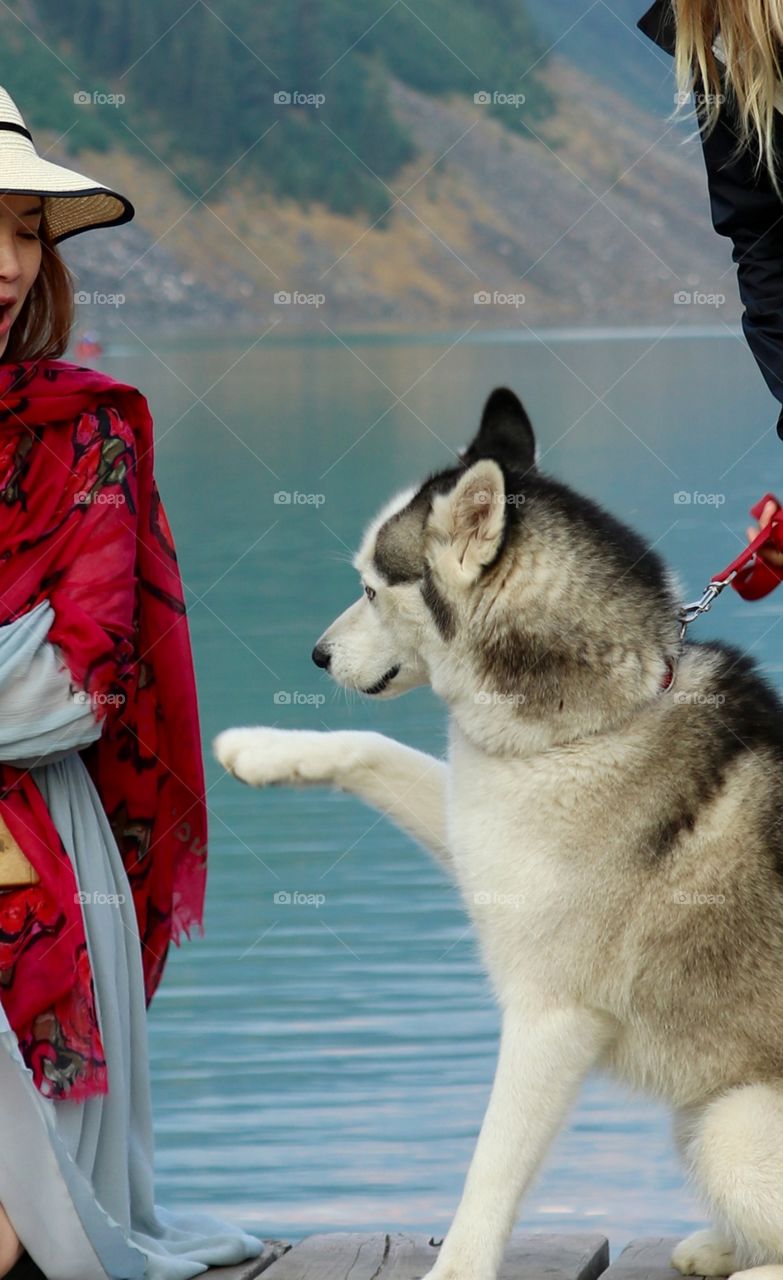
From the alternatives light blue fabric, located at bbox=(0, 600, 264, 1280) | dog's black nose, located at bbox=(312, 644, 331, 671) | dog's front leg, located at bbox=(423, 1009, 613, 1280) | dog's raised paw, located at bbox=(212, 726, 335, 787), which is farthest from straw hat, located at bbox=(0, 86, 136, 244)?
dog's front leg, located at bbox=(423, 1009, 613, 1280)

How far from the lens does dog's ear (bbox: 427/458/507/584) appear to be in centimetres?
370

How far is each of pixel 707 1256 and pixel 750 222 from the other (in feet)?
6.25

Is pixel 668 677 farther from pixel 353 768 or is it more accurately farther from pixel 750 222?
pixel 750 222

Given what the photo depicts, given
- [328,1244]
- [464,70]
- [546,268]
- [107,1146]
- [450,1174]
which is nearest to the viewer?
[107,1146]

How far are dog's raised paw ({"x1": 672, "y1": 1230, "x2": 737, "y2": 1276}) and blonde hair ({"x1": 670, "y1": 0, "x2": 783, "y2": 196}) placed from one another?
192 cm

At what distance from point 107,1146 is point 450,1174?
1.49m

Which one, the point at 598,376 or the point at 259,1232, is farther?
the point at 598,376

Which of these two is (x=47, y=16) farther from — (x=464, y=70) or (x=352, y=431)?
(x=352, y=431)

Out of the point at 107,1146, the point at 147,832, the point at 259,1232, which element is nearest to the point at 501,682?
the point at 147,832

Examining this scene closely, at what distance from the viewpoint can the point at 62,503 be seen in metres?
3.64

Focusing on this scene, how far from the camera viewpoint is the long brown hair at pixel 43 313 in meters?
3.79

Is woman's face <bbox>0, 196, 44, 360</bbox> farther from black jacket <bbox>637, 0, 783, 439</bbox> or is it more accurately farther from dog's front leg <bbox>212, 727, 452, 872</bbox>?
black jacket <bbox>637, 0, 783, 439</bbox>

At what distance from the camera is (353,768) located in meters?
3.95

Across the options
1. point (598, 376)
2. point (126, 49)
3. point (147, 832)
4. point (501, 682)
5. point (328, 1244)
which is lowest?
point (126, 49)
